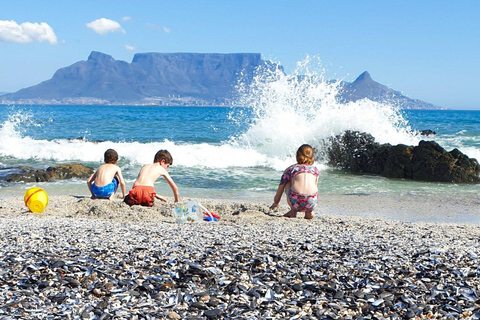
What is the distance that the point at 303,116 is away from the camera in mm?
16969

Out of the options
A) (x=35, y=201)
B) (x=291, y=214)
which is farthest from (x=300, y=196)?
(x=35, y=201)

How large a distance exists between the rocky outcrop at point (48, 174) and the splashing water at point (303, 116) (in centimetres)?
674

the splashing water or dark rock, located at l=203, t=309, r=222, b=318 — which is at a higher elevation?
the splashing water

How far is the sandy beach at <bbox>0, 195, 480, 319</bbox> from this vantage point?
298 centimetres

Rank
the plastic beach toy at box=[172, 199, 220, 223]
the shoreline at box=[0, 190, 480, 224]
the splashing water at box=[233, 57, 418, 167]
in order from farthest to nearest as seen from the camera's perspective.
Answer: the splashing water at box=[233, 57, 418, 167]
the shoreline at box=[0, 190, 480, 224]
the plastic beach toy at box=[172, 199, 220, 223]

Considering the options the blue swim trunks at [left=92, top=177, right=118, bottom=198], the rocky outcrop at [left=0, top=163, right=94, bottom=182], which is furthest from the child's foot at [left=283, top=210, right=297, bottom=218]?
the rocky outcrop at [left=0, top=163, right=94, bottom=182]

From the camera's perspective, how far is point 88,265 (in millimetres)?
3568

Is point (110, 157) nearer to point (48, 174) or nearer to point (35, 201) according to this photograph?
point (35, 201)

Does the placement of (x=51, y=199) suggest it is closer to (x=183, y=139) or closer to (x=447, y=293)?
(x=447, y=293)

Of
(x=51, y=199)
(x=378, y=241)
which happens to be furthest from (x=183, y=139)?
(x=378, y=241)

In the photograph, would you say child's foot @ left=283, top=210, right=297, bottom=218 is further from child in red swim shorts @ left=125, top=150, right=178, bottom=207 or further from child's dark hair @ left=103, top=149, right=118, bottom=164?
child's dark hair @ left=103, top=149, right=118, bottom=164

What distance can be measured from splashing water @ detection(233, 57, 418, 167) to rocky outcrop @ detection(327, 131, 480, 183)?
0.77 metres

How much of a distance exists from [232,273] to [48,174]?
9.51 meters

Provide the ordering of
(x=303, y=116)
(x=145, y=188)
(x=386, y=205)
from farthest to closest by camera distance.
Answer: (x=303, y=116)
(x=386, y=205)
(x=145, y=188)
